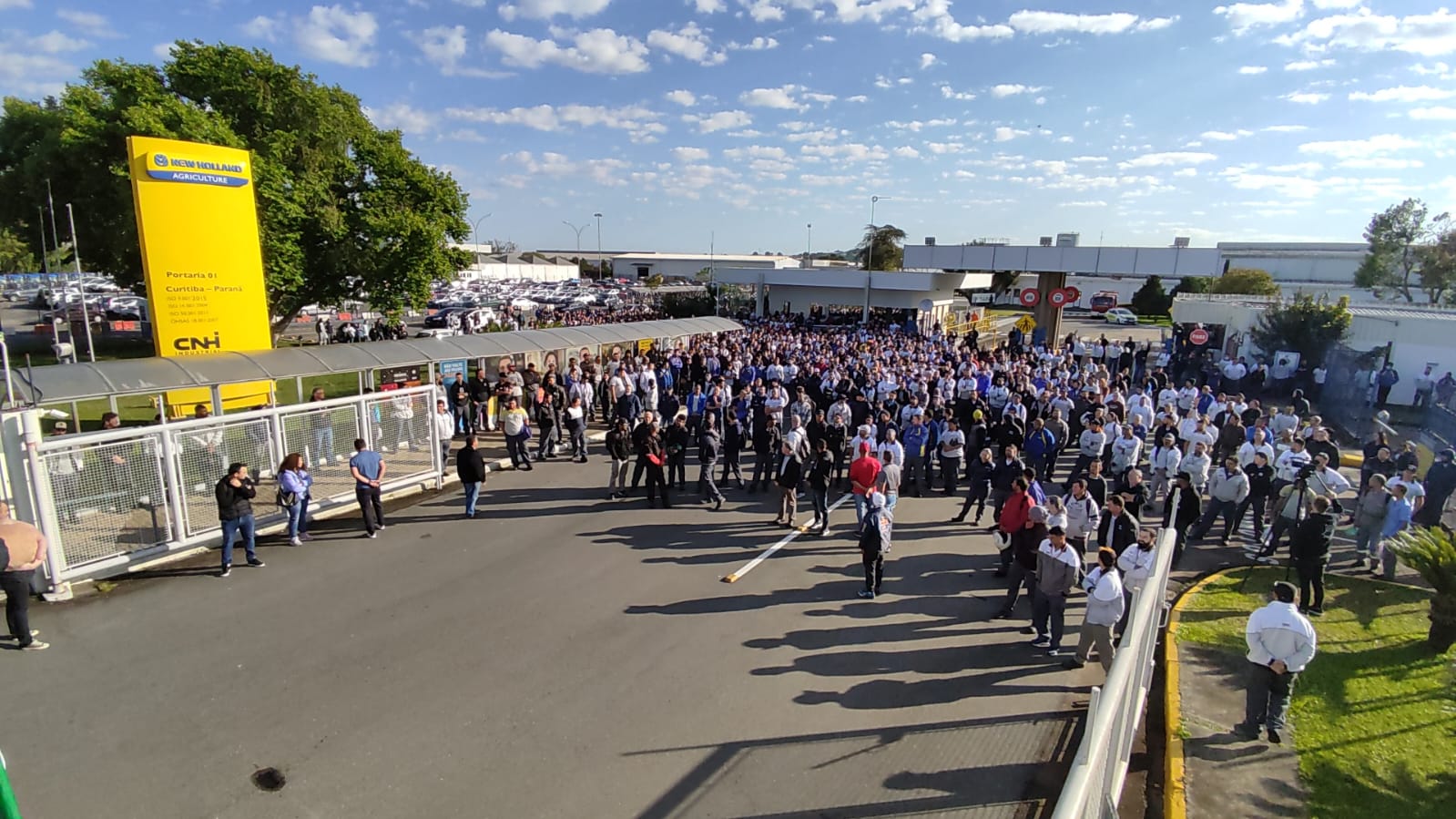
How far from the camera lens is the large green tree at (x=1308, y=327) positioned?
23578 millimetres

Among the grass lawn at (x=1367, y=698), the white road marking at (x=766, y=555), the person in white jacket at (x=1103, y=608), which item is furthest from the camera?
the white road marking at (x=766, y=555)

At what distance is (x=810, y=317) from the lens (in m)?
40.7

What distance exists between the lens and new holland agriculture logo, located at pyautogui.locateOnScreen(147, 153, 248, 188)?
40.5ft

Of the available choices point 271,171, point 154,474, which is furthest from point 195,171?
point 271,171

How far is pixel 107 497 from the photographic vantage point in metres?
8.38

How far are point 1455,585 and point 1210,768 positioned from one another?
4150mm

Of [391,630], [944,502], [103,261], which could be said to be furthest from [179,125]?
[944,502]

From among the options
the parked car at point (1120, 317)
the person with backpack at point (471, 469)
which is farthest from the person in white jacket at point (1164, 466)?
the parked car at point (1120, 317)

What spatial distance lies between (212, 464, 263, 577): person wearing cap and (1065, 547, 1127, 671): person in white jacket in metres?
9.67

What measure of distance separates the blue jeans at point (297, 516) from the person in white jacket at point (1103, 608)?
9.98 meters

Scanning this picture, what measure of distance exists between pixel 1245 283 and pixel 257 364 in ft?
213

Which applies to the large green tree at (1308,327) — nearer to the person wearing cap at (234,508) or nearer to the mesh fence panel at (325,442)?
the mesh fence panel at (325,442)

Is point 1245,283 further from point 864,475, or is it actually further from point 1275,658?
point 1275,658

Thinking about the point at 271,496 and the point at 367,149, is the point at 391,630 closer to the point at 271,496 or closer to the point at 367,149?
the point at 271,496
